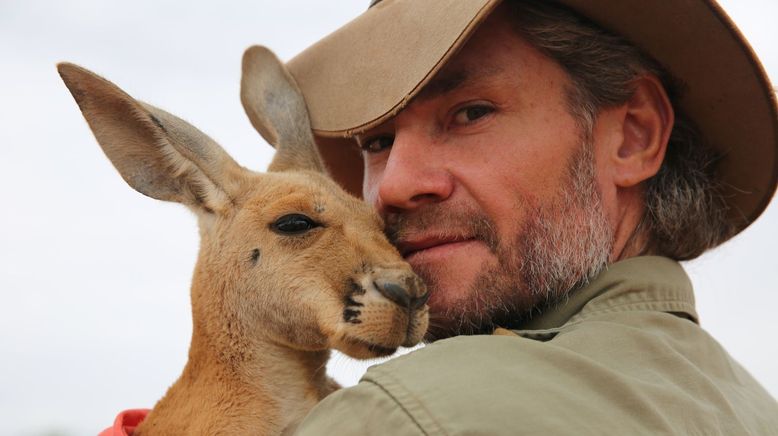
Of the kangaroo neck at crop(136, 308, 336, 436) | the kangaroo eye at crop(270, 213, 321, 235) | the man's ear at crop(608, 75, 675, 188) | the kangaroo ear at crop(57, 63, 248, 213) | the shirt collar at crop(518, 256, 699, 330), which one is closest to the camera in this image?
the shirt collar at crop(518, 256, 699, 330)

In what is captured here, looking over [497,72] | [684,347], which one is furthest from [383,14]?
[684,347]

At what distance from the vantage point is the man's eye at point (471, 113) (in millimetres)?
3404

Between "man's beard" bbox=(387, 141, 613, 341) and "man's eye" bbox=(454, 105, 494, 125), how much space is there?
0.34 meters

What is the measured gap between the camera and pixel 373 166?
3916 mm

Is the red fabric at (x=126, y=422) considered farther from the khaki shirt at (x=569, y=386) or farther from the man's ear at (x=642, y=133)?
the man's ear at (x=642, y=133)

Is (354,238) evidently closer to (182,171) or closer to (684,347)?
(182,171)

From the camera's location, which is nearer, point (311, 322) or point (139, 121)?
point (311, 322)

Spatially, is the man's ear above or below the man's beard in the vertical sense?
above

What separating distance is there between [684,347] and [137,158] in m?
2.21

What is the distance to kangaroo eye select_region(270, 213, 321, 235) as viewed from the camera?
3.40 meters

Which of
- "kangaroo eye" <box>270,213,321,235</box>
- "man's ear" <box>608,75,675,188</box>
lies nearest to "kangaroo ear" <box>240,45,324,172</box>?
"kangaroo eye" <box>270,213,321,235</box>

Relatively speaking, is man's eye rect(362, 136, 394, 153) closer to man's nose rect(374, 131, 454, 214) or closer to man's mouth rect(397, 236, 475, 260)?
man's nose rect(374, 131, 454, 214)

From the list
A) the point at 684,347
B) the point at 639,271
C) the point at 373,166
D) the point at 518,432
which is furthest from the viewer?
the point at 373,166

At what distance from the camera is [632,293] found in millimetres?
2943
